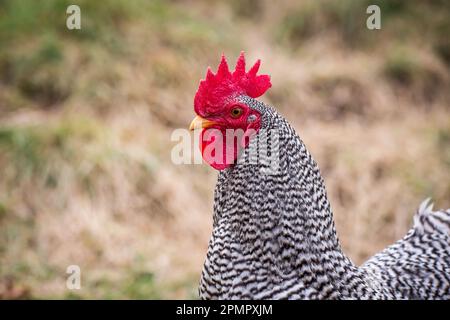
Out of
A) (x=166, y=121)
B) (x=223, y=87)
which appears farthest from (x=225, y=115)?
(x=166, y=121)

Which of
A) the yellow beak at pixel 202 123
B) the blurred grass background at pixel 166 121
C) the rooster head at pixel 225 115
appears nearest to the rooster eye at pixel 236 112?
the rooster head at pixel 225 115

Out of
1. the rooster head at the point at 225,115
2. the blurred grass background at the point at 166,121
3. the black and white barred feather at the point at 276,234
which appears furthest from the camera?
the blurred grass background at the point at 166,121

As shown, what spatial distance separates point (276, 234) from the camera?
3.05 metres

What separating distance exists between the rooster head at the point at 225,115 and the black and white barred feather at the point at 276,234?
50mm

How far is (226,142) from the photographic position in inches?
126

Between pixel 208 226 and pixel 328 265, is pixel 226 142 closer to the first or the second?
pixel 328 265

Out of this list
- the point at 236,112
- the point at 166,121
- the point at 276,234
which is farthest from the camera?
the point at 166,121

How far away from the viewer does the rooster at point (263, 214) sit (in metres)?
3.05

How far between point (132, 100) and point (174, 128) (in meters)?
0.66

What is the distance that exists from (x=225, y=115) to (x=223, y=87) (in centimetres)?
18

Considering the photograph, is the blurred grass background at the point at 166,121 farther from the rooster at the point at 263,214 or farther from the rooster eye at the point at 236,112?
the rooster eye at the point at 236,112

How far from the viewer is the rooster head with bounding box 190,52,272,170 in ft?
10.4

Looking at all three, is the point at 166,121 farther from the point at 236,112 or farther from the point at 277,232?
the point at 277,232

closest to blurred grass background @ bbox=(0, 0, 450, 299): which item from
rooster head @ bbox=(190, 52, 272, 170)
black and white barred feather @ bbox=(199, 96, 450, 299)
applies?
black and white barred feather @ bbox=(199, 96, 450, 299)
